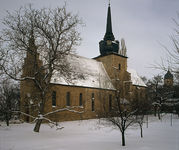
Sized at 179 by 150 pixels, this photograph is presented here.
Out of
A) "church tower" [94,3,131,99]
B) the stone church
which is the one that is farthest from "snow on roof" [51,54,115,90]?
"church tower" [94,3,131,99]

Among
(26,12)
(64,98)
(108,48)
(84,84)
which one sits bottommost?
(64,98)

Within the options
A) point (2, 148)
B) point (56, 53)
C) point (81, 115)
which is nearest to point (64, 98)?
point (81, 115)

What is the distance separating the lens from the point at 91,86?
31047 millimetres

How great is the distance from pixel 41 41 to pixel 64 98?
1421 centimetres

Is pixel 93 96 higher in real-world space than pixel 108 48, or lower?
lower

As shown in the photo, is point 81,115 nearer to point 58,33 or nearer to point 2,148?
point 58,33

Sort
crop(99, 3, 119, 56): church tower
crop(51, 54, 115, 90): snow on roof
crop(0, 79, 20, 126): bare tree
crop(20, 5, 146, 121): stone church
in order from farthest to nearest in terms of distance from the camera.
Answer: crop(99, 3, 119, 56): church tower
crop(51, 54, 115, 90): snow on roof
crop(20, 5, 146, 121): stone church
crop(0, 79, 20, 126): bare tree

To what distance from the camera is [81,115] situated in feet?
96.4

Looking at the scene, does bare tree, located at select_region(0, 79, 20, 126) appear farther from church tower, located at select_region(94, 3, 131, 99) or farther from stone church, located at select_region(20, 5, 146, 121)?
church tower, located at select_region(94, 3, 131, 99)

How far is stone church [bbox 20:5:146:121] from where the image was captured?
2143 centimetres

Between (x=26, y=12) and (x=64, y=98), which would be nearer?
(x=26, y=12)

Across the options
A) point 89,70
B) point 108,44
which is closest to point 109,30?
point 108,44

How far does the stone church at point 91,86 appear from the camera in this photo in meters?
21.4

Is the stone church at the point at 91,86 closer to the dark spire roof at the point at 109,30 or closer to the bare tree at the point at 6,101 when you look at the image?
the dark spire roof at the point at 109,30
